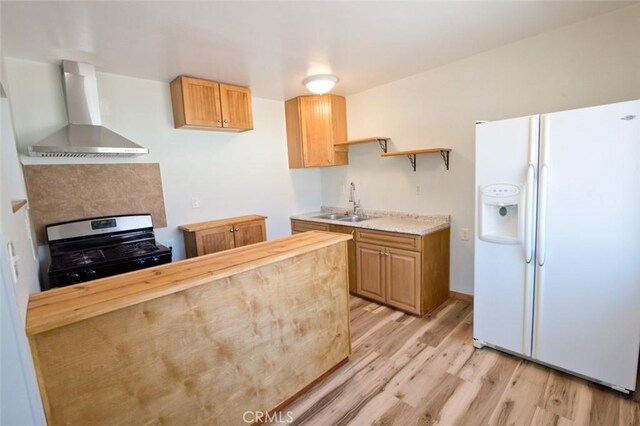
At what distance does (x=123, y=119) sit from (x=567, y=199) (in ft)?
11.6

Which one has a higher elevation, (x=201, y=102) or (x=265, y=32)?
(x=265, y=32)

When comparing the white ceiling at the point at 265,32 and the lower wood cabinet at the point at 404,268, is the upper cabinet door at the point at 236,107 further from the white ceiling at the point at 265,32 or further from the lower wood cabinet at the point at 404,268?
the lower wood cabinet at the point at 404,268

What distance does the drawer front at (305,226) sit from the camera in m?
3.60

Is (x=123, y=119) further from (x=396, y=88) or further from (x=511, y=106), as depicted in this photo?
(x=511, y=106)

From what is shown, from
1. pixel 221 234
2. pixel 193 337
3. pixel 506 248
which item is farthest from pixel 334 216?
pixel 193 337

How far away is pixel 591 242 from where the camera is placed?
178 cm

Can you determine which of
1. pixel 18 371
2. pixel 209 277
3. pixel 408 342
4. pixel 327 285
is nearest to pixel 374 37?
pixel 327 285

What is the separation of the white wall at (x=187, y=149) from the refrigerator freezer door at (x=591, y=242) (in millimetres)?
2860

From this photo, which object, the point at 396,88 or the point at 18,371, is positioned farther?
the point at 396,88

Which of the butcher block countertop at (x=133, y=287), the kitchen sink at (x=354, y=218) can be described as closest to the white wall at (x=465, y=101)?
the kitchen sink at (x=354, y=218)

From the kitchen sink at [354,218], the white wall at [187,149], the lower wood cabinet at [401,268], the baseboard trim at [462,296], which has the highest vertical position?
the white wall at [187,149]

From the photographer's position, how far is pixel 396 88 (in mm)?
3365

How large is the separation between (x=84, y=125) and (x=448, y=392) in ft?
11.2

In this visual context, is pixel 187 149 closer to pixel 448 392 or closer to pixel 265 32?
pixel 265 32
